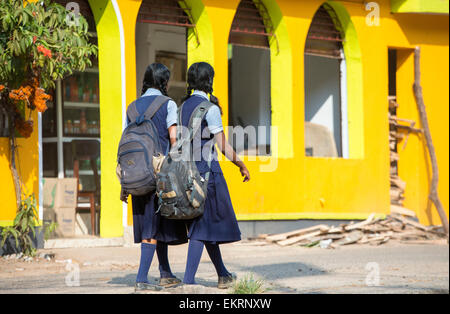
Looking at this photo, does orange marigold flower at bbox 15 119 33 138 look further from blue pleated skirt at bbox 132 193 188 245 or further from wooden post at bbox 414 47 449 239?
wooden post at bbox 414 47 449 239

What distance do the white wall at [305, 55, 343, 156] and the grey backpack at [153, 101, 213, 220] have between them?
8633 millimetres

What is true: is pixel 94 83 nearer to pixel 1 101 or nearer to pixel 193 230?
pixel 1 101

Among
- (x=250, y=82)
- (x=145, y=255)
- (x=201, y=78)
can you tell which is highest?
(x=250, y=82)

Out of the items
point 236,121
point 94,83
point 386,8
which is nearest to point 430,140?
point 386,8

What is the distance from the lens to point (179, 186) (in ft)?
20.4

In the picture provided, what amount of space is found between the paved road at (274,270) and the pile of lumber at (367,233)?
418 millimetres

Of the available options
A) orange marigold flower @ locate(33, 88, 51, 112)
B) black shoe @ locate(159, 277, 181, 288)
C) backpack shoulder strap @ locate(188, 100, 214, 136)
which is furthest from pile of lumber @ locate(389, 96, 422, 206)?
backpack shoulder strap @ locate(188, 100, 214, 136)

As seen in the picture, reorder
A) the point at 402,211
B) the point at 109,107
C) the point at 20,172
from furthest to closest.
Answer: the point at 402,211, the point at 109,107, the point at 20,172

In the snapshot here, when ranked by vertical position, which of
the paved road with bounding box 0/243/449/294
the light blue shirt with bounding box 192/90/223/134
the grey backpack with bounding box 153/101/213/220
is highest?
the light blue shirt with bounding box 192/90/223/134

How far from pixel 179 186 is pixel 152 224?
537mm

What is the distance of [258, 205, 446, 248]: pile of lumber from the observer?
12.7 m

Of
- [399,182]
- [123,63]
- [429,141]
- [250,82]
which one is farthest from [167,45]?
[429,141]

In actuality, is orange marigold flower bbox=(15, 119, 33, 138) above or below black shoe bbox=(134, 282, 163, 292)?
above

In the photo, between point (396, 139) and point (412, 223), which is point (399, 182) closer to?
point (396, 139)
